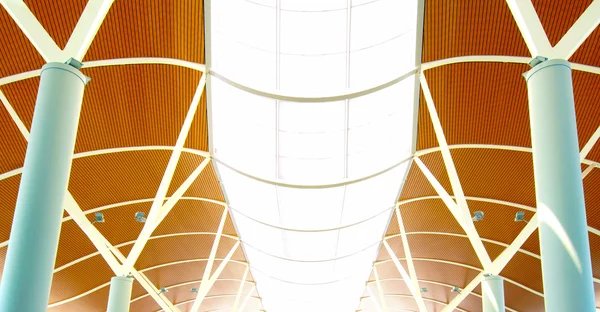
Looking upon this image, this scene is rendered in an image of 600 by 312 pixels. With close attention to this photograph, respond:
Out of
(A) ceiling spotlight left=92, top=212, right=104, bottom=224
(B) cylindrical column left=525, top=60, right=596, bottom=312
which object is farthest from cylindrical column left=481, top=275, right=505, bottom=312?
(A) ceiling spotlight left=92, top=212, right=104, bottom=224

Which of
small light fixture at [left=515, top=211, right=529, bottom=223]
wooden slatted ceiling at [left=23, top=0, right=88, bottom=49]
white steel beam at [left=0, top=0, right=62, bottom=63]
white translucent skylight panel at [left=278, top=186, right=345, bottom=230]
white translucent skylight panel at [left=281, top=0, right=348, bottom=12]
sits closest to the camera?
white steel beam at [left=0, top=0, right=62, bottom=63]

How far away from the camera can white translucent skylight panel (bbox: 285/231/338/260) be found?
3997cm

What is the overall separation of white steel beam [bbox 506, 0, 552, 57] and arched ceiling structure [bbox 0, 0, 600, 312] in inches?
1.1

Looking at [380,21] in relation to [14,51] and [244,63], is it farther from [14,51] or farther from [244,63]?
[14,51]

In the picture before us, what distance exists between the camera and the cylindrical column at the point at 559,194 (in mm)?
8828

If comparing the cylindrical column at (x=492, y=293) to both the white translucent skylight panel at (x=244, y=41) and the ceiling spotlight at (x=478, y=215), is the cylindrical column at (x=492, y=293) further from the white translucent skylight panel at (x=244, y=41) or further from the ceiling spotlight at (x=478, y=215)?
A: the white translucent skylight panel at (x=244, y=41)

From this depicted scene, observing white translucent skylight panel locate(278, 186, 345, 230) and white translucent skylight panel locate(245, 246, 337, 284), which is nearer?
white translucent skylight panel locate(278, 186, 345, 230)

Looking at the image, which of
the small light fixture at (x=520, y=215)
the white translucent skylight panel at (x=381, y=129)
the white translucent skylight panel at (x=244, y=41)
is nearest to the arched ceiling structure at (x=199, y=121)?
the small light fixture at (x=520, y=215)

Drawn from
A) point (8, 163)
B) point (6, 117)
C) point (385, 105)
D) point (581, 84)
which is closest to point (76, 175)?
point (8, 163)

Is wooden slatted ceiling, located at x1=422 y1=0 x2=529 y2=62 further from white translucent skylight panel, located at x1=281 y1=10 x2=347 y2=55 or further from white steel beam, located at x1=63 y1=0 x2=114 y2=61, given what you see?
white steel beam, located at x1=63 y1=0 x2=114 y2=61

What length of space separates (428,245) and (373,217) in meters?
6.09

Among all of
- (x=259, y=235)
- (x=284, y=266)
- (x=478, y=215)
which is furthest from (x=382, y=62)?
(x=284, y=266)

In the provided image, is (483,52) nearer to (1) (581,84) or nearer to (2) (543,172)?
(1) (581,84)

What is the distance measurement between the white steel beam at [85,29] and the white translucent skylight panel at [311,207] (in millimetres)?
22364
